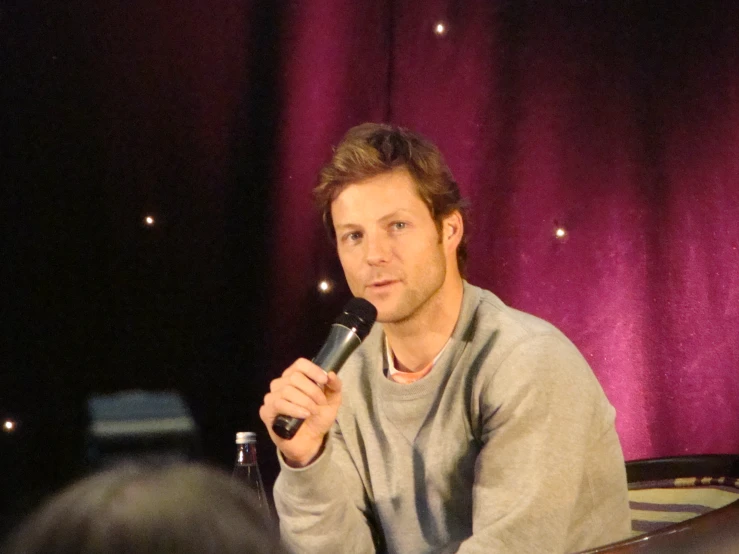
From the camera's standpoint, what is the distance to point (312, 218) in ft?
6.08

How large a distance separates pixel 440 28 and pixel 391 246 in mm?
799

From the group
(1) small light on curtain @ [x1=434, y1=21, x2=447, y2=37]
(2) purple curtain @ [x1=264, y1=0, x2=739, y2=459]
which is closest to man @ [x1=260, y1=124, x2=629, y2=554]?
(2) purple curtain @ [x1=264, y1=0, x2=739, y2=459]

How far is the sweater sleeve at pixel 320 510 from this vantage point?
122 cm

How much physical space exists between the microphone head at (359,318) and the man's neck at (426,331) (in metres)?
0.23

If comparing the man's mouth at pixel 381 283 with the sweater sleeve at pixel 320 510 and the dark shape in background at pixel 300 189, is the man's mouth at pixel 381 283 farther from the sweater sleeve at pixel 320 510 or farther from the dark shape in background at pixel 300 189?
the dark shape in background at pixel 300 189

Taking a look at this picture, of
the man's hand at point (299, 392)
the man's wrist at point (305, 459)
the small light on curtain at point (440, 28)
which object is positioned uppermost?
the small light on curtain at point (440, 28)

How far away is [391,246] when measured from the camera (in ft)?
4.42

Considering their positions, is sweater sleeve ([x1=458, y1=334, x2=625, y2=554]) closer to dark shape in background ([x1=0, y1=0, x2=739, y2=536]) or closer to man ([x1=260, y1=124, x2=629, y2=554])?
man ([x1=260, y1=124, x2=629, y2=554])

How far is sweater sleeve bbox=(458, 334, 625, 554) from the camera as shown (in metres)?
1.02

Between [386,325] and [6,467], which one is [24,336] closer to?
[6,467]

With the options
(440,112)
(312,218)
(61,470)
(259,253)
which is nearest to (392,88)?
(440,112)

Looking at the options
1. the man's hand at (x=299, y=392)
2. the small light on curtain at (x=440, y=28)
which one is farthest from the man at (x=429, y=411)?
the small light on curtain at (x=440, y=28)

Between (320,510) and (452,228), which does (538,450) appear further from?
(452,228)

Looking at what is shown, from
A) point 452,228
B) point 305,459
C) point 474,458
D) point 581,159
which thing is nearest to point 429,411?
point 474,458
